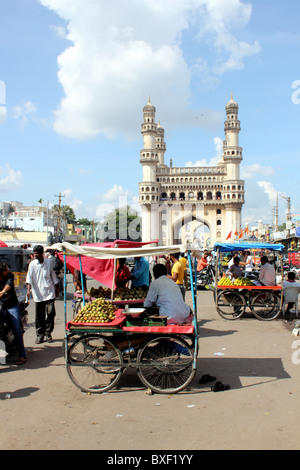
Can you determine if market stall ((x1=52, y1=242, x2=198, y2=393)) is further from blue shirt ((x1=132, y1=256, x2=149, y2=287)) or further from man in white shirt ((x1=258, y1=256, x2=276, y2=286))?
man in white shirt ((x1=258, y1=256, x2=276, y2=286))

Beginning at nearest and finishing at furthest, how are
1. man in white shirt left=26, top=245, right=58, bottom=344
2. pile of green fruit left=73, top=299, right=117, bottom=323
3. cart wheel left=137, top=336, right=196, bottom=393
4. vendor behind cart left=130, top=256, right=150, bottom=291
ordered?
cart wheel left=137, top=336, right=196, bottom=393 → pile of green fruit left=73, top=299, right=117, bottom=323 → man in white shirt left=26, top=245, right=58, bottom=344 → vendor behind cart left=130, top=256, right=150, bottom=291

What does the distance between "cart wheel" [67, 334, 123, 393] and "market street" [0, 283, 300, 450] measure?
152mm

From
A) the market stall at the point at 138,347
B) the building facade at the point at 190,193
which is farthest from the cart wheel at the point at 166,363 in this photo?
the building facade at the point at 190,193

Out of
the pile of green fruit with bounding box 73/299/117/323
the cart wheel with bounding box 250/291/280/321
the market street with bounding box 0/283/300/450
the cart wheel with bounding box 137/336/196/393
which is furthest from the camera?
the cart wheel with bounding box 250/291/280/321

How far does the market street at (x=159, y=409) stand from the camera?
354 centimetres

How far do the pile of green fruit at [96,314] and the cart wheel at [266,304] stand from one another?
542 centimetres

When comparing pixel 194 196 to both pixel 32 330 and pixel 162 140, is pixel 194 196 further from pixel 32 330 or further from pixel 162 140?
pixel 32 330

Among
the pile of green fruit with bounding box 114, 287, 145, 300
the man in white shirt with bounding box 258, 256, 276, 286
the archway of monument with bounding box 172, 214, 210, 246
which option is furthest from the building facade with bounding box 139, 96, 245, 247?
the pile of green fruit with bounding box 114, 287, 145, 300

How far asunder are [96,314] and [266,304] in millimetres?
5882

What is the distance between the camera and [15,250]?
8.51m

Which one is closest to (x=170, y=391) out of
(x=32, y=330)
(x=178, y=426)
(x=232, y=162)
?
(x=178, y=426)

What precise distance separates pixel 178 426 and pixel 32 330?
5.40 metres

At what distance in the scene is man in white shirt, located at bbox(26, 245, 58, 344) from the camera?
7.19 metres

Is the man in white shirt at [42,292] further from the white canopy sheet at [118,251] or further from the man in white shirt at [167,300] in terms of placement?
the man in white shirt at [167,300]
